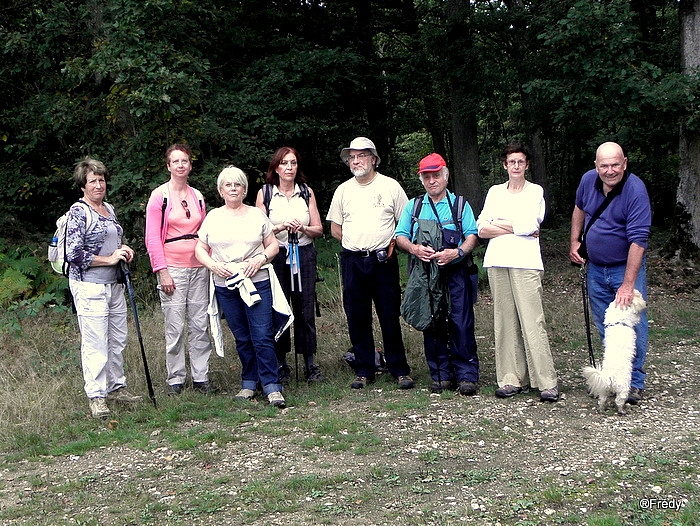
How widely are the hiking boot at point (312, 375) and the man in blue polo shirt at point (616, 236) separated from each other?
2.45 m

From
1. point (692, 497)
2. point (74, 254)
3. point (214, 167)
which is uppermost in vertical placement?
point (214, 167)

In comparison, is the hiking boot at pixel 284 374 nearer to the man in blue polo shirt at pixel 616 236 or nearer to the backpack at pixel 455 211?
the backpack at pixel 455 211

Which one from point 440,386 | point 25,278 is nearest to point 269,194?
point 440,386

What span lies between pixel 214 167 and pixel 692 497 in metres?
7.68

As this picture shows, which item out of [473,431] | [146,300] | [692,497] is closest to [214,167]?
[146,300]

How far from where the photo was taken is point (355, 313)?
6.22 m

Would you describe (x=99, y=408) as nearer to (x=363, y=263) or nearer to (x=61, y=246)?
(x=61, y=246)

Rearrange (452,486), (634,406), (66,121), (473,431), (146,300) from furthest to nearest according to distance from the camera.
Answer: (66,121) < (146,300) < (634,406) < (473,431) < (452,486)

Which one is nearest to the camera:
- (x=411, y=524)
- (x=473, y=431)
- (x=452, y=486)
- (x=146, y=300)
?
(x=411, y=524)

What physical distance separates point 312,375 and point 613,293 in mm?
2675

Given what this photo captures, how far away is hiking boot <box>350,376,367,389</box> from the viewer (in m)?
6.29

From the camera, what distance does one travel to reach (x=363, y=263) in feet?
19.8

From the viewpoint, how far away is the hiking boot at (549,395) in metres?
5.62

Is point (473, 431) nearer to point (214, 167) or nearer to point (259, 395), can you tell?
point (259, 395)
